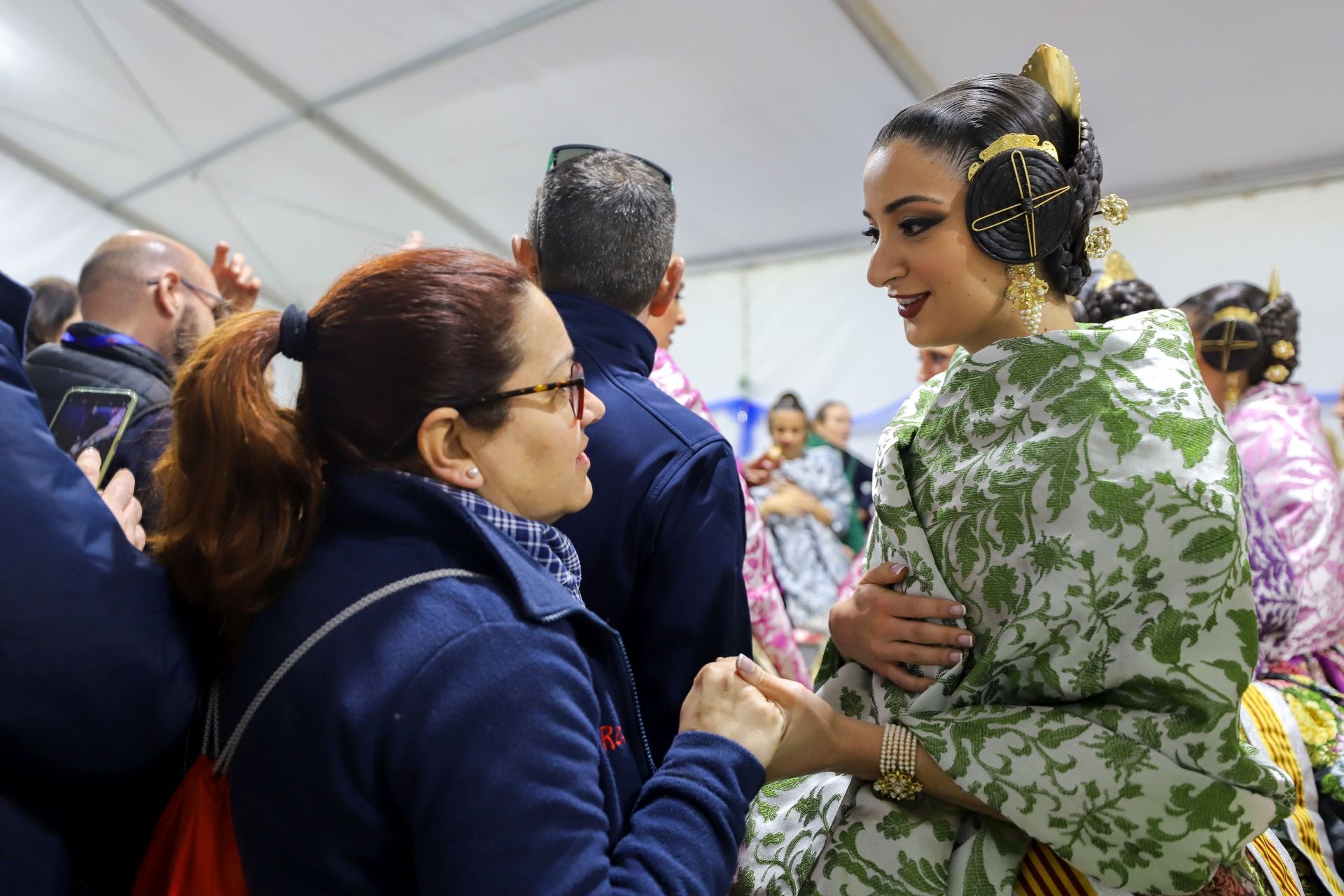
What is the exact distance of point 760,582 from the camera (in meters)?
2.45

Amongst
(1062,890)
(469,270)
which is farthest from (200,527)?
(1062,890)

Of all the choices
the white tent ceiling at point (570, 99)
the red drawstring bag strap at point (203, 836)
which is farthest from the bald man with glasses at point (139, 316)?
the red drawstring bag strap at point (203, 836)

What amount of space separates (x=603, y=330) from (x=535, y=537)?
2.03ft

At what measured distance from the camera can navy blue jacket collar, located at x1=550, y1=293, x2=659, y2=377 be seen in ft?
5.72

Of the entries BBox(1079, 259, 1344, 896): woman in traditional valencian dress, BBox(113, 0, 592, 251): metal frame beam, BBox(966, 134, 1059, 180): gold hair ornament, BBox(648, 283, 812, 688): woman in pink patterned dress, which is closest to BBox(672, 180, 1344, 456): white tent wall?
BBox(113, 0, 592, 251): metal frame beam

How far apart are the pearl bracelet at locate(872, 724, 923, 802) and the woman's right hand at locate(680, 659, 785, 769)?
174 millimetres

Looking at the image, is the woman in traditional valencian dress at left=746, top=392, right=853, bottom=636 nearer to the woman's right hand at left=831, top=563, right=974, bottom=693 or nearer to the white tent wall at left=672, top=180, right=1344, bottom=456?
the white tent wall at left=672, top=180, right=1344, bottom=456

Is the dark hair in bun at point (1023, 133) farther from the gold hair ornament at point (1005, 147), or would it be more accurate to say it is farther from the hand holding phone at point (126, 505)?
the hand holding phone at point (126, 505)

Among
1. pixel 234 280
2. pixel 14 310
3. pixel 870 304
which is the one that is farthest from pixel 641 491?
pixel 870 304

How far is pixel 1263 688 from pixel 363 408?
1887 millimetres

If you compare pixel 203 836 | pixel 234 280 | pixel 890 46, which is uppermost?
pixel 890 46

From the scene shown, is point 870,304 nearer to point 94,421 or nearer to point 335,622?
point 94,421

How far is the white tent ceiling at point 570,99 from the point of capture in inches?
164

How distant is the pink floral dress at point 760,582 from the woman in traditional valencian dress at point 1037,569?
2.76ft
